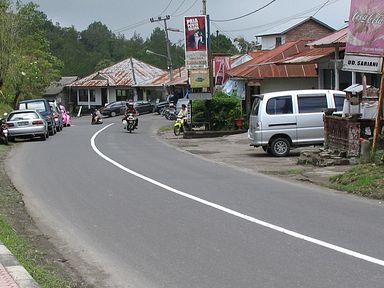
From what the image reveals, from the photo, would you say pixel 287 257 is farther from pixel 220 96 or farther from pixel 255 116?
pixel 220 96

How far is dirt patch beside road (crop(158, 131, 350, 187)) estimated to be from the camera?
15.3m

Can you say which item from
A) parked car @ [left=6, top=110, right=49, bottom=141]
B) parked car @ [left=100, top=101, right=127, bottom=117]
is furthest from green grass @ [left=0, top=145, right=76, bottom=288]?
parked car @ [left=100, top=101, right=127, bottom=117]

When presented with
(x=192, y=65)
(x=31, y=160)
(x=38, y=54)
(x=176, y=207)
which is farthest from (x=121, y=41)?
(x=176, y=207)

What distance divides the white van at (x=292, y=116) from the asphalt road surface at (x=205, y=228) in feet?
13.9

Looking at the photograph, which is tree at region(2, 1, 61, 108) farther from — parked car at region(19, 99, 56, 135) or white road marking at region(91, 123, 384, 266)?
white road marking at region(91, 123, 384, 266)

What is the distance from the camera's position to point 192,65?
3394 cm

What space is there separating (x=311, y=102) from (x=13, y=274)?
1521 cm

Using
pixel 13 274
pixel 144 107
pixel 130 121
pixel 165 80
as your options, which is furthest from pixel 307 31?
pixel 13 274

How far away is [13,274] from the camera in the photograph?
6539mm

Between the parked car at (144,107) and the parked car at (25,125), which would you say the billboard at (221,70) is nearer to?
the parked car at (25,125)

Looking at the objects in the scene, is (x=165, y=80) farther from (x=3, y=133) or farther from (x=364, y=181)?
(x=364, y=181)

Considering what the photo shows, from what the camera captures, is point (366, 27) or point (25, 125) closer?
point (366, 27)

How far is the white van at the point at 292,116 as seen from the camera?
20375 millimetres

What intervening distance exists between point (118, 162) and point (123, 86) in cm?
6464
